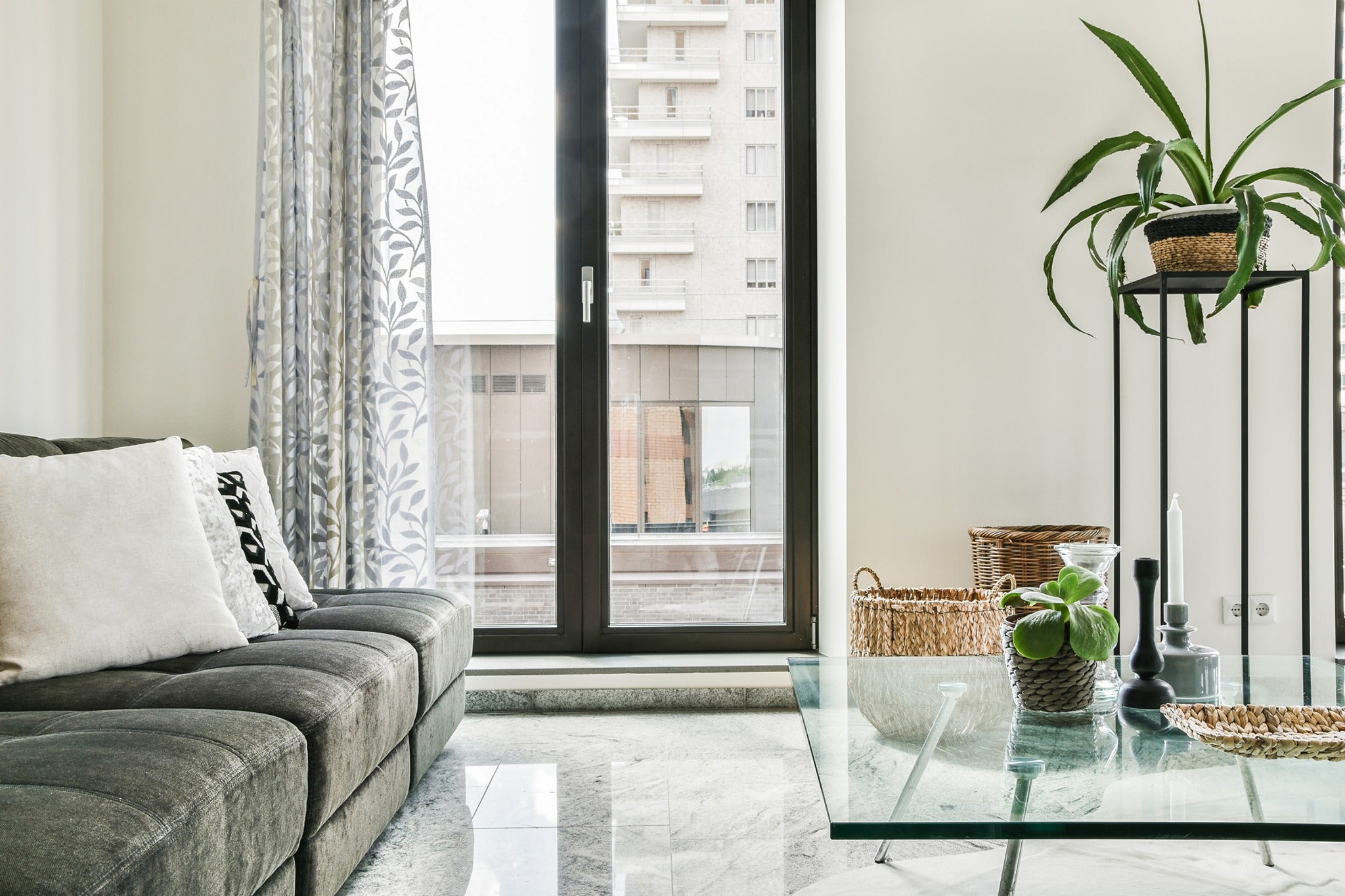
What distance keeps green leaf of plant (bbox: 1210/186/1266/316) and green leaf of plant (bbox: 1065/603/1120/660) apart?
1.31 metres

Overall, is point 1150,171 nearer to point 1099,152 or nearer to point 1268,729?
point 1099,152

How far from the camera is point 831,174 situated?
116 inches

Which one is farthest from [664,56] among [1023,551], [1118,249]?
[1023,551]

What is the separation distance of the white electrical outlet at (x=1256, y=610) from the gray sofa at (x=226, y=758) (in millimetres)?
2441

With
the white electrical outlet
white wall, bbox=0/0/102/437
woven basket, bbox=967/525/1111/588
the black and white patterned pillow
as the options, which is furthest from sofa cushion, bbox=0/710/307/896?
the white electrical outlet

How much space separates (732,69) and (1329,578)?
8.50ft

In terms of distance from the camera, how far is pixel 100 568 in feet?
5.21

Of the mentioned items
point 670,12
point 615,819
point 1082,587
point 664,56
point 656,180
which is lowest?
point 615,819

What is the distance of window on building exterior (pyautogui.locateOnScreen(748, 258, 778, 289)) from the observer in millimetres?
3141

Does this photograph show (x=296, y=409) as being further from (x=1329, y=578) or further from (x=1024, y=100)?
(x=1329, y=578)

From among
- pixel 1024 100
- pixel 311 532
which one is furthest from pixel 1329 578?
pixel 311 532

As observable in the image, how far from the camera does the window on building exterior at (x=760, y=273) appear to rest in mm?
3141

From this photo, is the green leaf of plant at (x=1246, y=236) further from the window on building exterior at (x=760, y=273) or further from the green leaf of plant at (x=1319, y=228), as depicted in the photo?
the window on building exterior at (x=760, y=273)

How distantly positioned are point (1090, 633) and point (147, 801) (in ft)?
3.99
